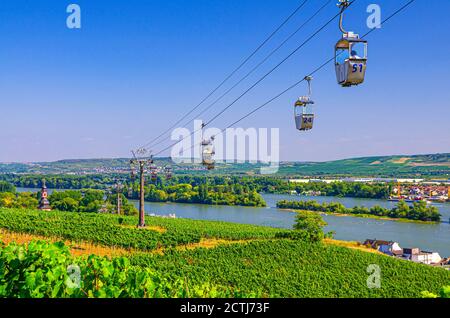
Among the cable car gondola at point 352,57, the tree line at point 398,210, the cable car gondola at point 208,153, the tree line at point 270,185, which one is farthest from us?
the tree line at point 270,185

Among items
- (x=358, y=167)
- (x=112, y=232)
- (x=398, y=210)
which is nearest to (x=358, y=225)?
(x=398, y=210)

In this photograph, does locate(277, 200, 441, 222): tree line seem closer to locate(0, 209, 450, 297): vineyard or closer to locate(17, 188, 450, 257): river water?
locate(17, 188, 450, 257): river water

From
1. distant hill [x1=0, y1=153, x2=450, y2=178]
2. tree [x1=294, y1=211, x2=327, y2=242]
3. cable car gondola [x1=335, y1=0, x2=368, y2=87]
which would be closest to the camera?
cable car gondola [x1=335, y1=0, x2=368, y2=87]

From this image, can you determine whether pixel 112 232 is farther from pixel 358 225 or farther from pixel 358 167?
pixel 358 167

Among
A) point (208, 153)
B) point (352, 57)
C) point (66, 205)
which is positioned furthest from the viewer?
point (66, 205)

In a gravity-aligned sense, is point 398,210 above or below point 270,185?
below

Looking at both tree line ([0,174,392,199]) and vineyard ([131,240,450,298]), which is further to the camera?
tree line ([0,174,392,199])

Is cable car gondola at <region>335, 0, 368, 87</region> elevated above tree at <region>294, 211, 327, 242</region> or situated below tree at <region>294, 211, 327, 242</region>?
above

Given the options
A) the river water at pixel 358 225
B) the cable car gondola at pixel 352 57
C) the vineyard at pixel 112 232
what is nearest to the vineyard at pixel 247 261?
the vineyard at pixel 112 232

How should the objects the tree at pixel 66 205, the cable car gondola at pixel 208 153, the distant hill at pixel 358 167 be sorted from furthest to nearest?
the distant hill at pixel 358 167 → the tree at pixel 66 205 → the cable car gondola at pixel 208 153

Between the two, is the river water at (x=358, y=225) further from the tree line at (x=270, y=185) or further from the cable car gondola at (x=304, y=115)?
the cable car gondola at (x=304, y=115)

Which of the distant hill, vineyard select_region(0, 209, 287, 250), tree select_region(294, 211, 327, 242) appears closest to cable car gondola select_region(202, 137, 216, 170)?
vineyard select_region(0, 209, 287, 250)
